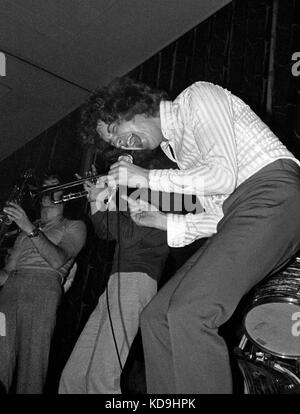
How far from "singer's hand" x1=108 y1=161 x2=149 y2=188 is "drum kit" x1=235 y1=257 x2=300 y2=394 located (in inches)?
20.1

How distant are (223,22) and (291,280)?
6.91ft

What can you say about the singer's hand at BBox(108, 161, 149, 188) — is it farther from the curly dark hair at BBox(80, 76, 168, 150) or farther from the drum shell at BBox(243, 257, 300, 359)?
the drum shell at BBox(243, 257, 300, 359)

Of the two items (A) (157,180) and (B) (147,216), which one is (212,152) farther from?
(B) (147,216)

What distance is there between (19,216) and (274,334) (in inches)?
54.6

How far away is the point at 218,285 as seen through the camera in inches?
40.7

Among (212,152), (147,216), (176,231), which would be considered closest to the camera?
(212,152)

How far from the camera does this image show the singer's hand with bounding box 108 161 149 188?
132 centimetres

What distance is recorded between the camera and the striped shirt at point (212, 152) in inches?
48.1

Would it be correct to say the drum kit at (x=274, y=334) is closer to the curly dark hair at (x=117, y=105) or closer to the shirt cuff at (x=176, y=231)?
the shirt cuff at (x=176, y=231)

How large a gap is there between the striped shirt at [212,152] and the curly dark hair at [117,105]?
0.78ft

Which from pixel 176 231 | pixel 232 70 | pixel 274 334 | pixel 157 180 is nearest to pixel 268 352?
pixel 274 334

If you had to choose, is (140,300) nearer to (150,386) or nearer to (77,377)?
(77,377)

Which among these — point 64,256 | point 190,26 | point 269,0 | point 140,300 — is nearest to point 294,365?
point 140,300

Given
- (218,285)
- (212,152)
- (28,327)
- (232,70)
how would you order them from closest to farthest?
(218,285) < (212,152) < (28,327) < (232,70)
